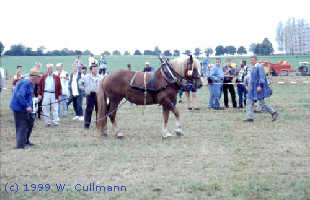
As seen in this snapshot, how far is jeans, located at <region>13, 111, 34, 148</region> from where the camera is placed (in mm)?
7809

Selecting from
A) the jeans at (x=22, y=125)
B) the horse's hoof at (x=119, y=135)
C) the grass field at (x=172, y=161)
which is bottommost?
the grass field at (x=172, y=161)

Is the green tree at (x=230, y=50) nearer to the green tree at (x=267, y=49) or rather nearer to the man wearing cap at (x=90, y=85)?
the green tree at (x=267, y=49)

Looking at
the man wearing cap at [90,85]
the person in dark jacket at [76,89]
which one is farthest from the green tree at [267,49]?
the man wearing cap at [90,85]

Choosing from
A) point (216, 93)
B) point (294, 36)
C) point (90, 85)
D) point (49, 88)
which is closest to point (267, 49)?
point (294, 36)

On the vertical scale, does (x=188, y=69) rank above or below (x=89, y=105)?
above

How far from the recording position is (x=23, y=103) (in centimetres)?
763

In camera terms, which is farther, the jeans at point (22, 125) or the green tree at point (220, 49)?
the green tree at point (220, 49)

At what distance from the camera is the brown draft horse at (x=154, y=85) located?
8898 millimetres

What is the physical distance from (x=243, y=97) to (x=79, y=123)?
24.9ft

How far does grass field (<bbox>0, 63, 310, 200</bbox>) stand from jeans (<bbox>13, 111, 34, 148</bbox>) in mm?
271

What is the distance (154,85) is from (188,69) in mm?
999

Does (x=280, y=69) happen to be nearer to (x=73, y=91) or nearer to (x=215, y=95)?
(x=215, y=95)

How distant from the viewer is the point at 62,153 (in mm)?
7508

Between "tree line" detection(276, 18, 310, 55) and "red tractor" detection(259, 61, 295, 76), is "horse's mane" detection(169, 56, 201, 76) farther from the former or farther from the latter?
"red tractor" detection(259, 61, 295, 76)
